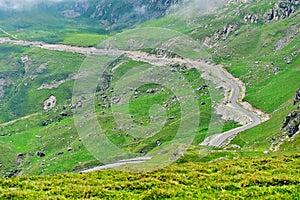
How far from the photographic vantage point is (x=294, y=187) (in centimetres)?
2702

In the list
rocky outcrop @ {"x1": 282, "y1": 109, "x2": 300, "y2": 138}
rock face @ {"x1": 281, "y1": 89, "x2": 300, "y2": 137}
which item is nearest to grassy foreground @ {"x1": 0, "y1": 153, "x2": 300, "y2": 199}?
rock face @ {"x1": 281, "y1": 89, "x2": 300, "y2": 137}

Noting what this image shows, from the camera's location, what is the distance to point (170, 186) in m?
29.3

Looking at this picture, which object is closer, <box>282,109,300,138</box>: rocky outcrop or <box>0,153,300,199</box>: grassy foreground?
<box>0,153,300,199</box>: grassy foreground

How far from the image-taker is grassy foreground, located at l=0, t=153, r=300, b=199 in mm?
26737

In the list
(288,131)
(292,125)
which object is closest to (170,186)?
(292,125)

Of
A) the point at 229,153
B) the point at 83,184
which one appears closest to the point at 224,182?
the point at 83,184

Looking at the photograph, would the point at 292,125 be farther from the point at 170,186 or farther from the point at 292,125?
the point at 170,186

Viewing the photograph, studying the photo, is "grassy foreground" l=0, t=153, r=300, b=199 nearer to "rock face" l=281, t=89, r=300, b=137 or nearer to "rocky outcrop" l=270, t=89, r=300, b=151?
"rocky outcrop" l=270, t=89, r=300, b=151

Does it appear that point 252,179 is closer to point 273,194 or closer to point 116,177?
point 273,194

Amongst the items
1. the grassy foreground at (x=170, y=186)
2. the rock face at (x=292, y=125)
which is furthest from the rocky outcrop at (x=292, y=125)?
the grassy foreground at (x=170, y=186)

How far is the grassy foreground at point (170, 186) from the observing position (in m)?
26.7

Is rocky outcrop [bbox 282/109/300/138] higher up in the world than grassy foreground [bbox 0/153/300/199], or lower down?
lower down

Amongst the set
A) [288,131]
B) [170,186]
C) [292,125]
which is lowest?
[288,131]

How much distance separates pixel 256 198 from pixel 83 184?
48.7 feet
